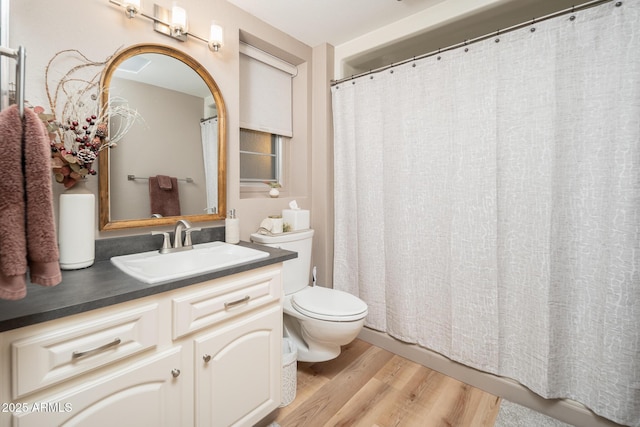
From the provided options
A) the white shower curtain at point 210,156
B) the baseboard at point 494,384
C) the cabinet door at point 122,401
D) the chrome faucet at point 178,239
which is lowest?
the baseboard at point 494,384

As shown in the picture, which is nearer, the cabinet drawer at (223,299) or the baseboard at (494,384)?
the cabinet drawer at (223,299)

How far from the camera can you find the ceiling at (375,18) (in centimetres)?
179

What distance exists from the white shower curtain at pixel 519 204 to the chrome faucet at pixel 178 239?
1236mm

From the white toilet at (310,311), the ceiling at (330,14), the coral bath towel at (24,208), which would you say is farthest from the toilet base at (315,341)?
the ceiling at (330,14)

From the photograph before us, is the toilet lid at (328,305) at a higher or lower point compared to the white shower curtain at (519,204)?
lower

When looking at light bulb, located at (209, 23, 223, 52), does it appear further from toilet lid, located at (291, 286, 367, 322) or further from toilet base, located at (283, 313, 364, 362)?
toilet base, located at (283, 313, 364, 362)

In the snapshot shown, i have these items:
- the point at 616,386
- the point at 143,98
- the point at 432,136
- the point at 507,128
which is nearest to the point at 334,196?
the point at 432,136

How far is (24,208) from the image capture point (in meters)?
0.67

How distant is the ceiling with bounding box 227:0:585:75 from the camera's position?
5.88 ft

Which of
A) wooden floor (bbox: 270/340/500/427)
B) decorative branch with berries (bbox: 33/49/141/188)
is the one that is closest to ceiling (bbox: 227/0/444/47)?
decorative branch with berries (bbox: 33/49/141/188)

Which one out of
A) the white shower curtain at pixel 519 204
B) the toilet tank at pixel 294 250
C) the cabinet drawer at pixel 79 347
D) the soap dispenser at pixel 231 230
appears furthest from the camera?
the toilet tank at pixel 294 250

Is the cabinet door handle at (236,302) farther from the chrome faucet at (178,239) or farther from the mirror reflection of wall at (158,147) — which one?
the mirror reflection of wall at (158,147)

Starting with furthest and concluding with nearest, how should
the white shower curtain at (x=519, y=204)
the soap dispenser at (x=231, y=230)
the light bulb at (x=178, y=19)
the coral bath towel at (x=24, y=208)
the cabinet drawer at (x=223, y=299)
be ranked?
1. the soap dispenser at (x=231, y=230)
2. the light bulb at (x=178, y=19)
3. the white shower curtain at (x=519, y=204)
4. the cabinet drawer at (x=223, y=299)
5. the coral bath towel at (x=24, y=208)

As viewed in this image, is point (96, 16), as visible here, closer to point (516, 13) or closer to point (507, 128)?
point (507, 128)
